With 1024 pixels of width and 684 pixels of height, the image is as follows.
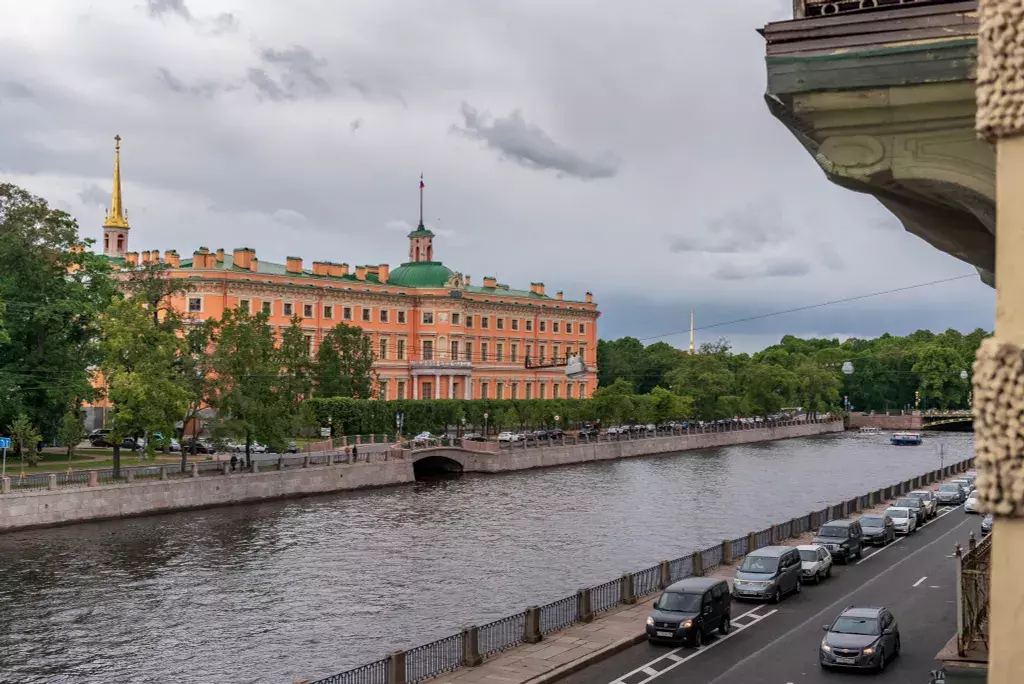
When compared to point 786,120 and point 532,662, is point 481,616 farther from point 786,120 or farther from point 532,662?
point 786,120

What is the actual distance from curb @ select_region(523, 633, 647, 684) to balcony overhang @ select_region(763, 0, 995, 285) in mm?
16696

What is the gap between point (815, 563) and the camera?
3381 cm

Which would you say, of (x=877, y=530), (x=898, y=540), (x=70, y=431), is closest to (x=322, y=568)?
(x=877, y=530)

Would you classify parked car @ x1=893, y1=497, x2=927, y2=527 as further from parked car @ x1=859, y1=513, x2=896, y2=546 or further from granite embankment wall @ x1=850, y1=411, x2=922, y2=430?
granite embankment wall @ x1=850, y1=411, x2=922, y2=430

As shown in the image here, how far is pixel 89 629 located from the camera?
30688 millimetres

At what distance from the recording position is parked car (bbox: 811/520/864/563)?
123 ft

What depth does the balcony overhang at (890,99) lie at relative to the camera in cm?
700

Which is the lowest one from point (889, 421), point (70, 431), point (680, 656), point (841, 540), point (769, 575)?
point (680, 656)

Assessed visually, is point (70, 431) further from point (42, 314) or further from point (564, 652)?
point (564, 652)

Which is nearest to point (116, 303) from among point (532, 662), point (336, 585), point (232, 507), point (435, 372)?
point (232, 507)

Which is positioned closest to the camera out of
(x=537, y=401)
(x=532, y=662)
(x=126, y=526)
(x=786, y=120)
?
(x=786, y=120)

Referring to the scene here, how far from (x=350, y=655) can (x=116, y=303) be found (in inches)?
1432

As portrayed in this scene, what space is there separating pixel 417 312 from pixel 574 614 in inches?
3350

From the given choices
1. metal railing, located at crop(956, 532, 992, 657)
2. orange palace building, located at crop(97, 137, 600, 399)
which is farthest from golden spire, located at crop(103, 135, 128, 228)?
metal railing, located at crop(956, 532, 992, 657)
